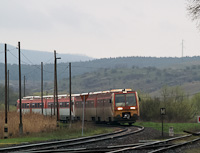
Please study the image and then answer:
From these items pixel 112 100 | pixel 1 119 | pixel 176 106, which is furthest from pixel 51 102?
pixel 1 119

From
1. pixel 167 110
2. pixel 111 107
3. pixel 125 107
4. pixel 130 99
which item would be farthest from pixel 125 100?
pixel 167 110

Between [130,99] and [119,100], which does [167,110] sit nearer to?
[130,99]

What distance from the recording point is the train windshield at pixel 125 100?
40062 millimetres

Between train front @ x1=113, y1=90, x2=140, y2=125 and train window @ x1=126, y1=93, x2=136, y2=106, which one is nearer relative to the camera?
train front @ x1=113, y1=90, x2=140, y2=125

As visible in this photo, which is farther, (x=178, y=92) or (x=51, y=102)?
(x=178, y=92)

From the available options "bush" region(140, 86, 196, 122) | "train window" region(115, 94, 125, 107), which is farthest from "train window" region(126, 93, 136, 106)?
"bush" region(140, 86, 196, 122)

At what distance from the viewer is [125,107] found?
40.1 metres

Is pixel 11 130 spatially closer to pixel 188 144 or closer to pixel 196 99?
pixel 188 144

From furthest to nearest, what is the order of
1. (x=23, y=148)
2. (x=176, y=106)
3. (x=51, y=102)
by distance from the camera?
1. (x=51, y=102)
2. (x=176, y=106)
3. (x=23, y=148)

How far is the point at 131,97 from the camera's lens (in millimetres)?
40250

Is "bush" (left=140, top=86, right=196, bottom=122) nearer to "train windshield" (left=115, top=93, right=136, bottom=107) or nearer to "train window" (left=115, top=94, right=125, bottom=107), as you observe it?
"train windshield" (left=115, top=93, right=136, bottom=107)

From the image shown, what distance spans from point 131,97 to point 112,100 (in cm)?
180

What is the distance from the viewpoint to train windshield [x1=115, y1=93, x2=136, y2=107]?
40.1 meters

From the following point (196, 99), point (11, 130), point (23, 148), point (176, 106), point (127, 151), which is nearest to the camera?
point (127, 151)
